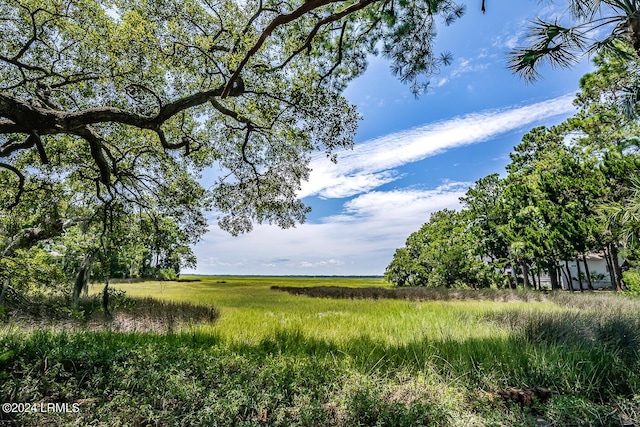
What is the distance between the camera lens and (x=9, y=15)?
700cm

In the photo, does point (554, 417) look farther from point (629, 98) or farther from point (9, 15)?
→ point (9, 15)

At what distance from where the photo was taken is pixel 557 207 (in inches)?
773

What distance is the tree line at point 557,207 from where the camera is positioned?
14.6m

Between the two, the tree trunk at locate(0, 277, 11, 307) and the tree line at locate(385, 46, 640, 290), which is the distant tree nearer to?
the tree line at locate(385, 46, 640, 290)

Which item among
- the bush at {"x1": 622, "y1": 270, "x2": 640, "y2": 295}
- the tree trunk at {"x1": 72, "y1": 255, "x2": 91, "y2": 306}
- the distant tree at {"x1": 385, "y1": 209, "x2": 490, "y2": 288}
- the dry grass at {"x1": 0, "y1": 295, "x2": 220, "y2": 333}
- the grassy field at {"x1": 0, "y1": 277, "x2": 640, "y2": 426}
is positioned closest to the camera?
the grassy field at {"x1": 0, "y1": 277, "x2": 640, "y2": 426}

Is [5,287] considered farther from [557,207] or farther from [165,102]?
[557,207]

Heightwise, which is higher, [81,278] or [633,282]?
[81,278]

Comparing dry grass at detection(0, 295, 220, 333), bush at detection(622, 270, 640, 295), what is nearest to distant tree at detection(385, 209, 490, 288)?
bush at detection(622, 270, 640, 295)

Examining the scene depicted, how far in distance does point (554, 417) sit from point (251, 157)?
8.64m

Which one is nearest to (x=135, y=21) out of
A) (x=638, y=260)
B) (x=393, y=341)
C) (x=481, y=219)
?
(x=393, y=341)

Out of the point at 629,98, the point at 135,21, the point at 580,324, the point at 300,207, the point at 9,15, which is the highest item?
the point at 9,15

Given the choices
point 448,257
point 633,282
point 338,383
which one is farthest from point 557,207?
point 338,383

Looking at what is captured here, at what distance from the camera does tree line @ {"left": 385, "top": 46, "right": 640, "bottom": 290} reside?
14602 millimetres

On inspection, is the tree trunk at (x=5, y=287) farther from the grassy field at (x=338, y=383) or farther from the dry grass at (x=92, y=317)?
the grassy field at (x=338, y=383)
